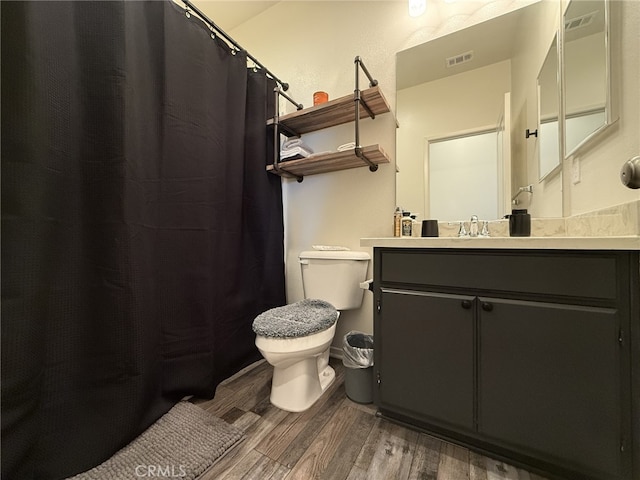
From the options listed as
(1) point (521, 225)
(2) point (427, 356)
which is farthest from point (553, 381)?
(1) point (521, 225)

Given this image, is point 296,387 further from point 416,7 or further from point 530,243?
point 416,7

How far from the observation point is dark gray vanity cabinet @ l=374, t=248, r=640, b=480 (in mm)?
698

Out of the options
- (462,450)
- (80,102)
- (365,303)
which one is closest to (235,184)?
(80,102)

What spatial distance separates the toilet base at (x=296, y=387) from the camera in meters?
1.17

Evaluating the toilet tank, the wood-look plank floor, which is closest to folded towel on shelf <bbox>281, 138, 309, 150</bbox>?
the toilet tank

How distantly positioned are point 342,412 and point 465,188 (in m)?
1.31

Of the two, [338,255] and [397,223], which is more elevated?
[397,223]

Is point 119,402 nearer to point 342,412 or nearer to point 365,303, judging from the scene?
point 342,412

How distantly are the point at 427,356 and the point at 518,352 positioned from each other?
285 mm

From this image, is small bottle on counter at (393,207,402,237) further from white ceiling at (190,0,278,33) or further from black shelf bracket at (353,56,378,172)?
white ceiling at (190,0,278,33)

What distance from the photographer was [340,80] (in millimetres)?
1679

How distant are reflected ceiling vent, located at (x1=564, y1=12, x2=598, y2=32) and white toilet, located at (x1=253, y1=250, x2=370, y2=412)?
1.33 meters

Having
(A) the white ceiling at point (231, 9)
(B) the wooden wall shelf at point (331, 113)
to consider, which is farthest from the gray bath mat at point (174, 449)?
(A) the white ceiling at point (231, 9)

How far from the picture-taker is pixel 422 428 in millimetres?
995
